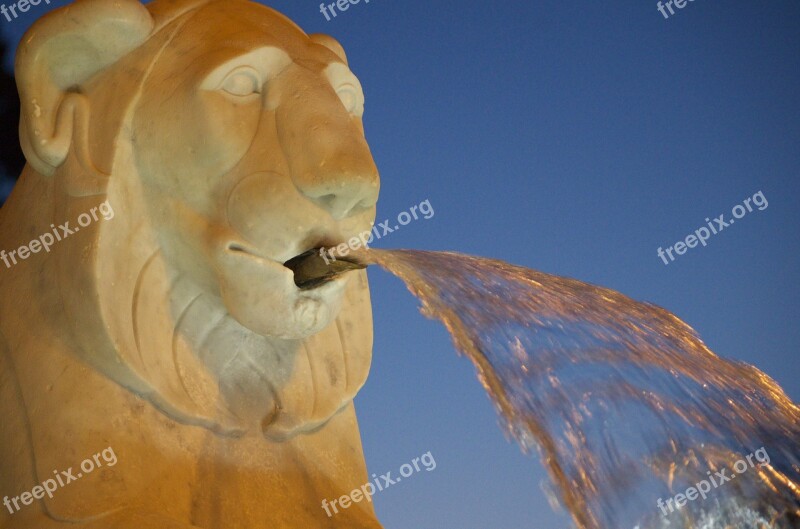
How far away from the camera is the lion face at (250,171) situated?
6.48 ft

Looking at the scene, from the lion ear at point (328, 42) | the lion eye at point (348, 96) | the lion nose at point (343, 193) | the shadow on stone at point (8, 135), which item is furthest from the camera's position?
the shadow on stone at point (8, 135)

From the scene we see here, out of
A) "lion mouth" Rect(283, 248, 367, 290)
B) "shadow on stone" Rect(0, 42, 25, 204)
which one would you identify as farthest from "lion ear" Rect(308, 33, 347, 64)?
"shadow on stone" Rect(0, 42, 25, 204)

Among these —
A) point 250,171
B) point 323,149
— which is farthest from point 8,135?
point 323,149

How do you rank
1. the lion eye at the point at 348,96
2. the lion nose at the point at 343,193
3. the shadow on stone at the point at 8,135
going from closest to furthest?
the lion nose at the point at 343,193 → the lion eye at the point at 348,96 → the shadow on stone at the point at 8,135

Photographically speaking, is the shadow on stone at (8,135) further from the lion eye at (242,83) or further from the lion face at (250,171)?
the lion eye at (242,83)

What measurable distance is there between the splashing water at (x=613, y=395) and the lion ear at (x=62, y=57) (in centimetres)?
71

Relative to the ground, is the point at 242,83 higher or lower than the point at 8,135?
lower

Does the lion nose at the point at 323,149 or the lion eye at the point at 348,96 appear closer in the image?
the lion nose at the point at 323,149

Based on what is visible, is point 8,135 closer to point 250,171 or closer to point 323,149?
point 250,171

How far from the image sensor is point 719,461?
2.32m

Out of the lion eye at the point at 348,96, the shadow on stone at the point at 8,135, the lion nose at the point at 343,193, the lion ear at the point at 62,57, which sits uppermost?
the shadow on stone at the point at 8,135

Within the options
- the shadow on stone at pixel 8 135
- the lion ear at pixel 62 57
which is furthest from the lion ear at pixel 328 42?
the shadow on stone at pixel 8 135

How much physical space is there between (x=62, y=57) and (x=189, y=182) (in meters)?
0.39

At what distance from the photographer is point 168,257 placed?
210 centimetres
